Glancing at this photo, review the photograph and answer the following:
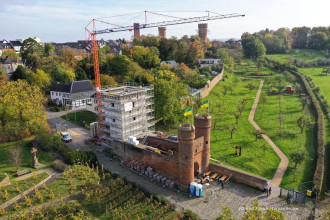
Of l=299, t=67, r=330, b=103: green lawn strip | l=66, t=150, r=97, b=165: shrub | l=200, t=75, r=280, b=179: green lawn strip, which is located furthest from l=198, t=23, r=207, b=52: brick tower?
l=66, t=150, r=97, b=165: shrub

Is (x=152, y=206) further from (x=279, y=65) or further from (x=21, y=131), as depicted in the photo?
(x=279, y=65)

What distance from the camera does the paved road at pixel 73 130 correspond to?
40438 mm

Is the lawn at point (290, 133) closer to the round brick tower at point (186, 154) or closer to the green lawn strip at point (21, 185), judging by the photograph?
the round brick tower at point (186, 154)

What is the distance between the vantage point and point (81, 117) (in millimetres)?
51562

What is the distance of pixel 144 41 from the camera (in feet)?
320

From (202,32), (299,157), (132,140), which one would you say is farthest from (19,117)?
(202,32)

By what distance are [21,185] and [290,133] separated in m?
38.7

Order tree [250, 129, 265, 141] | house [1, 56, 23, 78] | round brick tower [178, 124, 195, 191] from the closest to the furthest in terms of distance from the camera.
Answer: round brick tower [178, 124, 195, 191] < tree [250, 129, 265, 141] < house [1, 56, 23, 78]

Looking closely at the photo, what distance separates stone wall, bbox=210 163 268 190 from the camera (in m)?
29.5

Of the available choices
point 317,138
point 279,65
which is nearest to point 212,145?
point 317,138

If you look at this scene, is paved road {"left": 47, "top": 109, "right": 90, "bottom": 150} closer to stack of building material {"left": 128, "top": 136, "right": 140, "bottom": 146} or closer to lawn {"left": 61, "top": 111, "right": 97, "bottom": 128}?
lawn {"left": 61, "top": 111, "right": 97, "bottom": 128}

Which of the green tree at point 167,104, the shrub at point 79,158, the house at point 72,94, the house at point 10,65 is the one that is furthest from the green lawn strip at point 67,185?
the house at point 10,65

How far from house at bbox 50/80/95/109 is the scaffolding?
18816 millimetres

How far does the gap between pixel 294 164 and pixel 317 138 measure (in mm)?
10252
